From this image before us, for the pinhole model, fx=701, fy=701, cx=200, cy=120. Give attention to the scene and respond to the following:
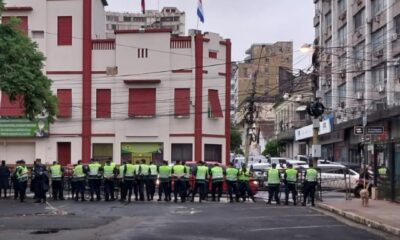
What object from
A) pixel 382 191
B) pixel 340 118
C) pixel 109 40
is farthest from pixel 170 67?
pixel 382 191

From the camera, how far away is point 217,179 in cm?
2950

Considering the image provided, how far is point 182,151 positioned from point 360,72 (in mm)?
14201

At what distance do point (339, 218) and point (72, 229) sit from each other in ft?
28.5

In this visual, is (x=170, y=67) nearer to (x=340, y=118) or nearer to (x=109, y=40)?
(x=109, y=40)

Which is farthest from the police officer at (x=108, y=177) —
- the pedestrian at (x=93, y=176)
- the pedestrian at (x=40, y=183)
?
the pedestrian at (x=40, y=183)

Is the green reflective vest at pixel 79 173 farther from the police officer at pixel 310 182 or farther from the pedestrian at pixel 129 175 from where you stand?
the police officer at pixel 310 182

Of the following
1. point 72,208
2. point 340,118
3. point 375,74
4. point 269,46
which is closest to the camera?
point 72,208

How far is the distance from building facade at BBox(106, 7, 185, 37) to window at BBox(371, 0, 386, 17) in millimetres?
43842

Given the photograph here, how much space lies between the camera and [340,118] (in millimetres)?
57750

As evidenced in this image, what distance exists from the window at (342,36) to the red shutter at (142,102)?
57.2 ft

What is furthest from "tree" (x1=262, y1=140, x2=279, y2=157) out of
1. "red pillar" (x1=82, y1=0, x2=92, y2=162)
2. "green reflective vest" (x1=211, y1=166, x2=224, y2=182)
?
"green reflective vest" (x1=211, y1=166, x2=224, y2=182)

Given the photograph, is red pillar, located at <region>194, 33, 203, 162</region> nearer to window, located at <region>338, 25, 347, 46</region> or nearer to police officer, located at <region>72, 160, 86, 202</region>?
window, located at <region>338, 25, 347, 46</region>

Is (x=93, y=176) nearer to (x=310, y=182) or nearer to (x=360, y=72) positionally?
(x=310, y=182)

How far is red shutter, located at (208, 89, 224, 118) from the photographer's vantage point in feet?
157
